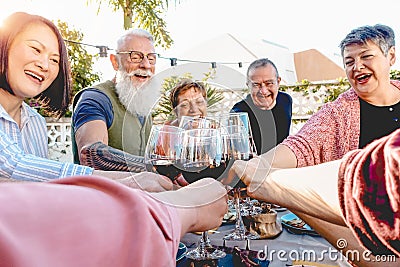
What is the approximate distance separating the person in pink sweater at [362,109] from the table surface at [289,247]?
68cm

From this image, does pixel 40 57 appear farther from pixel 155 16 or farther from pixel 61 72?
pixel 155 16

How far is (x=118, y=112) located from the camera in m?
1.85

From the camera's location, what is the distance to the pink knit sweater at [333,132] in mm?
1631

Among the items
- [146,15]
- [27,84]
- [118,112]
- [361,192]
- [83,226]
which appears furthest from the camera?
[146,15]

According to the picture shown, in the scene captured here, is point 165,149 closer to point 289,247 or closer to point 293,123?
point 289,247

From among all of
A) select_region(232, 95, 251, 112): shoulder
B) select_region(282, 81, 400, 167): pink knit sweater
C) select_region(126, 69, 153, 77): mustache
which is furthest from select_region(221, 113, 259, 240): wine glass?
select_region(126, 69, 153, 77): mustache

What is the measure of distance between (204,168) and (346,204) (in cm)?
34

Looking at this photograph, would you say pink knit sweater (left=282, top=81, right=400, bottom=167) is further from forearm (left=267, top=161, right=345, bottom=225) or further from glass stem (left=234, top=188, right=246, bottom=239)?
forearm (left=267, top=161, right=345, bottom=225)

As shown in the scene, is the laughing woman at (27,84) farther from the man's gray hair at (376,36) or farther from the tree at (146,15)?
the tree at (146,15)

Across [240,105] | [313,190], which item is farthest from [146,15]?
[313,190]

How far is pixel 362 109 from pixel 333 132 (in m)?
0.18

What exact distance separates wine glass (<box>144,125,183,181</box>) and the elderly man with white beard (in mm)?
119

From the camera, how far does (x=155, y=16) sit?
7.26 meters

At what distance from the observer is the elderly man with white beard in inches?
47.5
